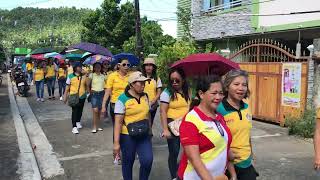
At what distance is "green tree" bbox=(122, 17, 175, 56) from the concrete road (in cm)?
1043

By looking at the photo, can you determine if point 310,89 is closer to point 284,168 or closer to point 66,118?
point 284,168

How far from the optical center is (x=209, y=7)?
18156 millimetres

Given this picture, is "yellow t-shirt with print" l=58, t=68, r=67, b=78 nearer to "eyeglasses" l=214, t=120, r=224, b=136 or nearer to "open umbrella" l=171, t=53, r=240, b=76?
"open umbrella" l=171, t=53, r=240, b=76

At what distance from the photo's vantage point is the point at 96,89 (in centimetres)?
964

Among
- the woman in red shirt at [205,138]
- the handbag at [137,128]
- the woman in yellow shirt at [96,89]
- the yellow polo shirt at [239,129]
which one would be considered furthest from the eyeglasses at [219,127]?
the woman in yellow shirt at [96,89]

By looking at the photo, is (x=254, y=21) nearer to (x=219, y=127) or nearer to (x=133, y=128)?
(x=133, y=128)

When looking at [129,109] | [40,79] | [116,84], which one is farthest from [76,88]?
[40,79]

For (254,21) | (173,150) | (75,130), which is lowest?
(75,130)

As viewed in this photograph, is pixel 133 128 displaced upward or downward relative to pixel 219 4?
downward

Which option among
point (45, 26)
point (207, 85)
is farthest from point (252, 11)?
point (45, 26)

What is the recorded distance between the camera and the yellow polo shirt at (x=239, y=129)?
3740 mm

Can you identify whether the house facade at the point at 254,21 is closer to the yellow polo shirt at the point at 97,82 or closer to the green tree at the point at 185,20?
the green tree at the point at 185,20

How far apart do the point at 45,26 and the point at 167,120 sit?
106 meters

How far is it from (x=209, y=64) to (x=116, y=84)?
3.29 meters
